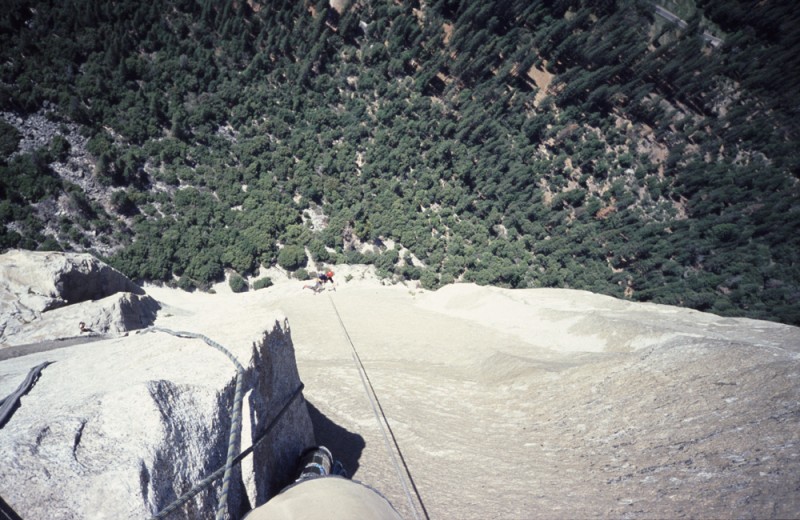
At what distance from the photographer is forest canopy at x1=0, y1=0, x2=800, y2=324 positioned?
24391mm

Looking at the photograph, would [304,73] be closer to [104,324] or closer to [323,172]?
[323,172]

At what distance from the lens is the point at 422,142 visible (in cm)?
3819

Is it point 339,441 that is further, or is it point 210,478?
point 339,441

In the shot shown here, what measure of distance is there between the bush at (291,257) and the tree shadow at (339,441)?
20428 mm

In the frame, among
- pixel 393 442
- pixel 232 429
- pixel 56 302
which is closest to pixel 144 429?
pixel 232 429

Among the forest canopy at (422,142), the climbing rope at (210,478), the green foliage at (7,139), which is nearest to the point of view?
the climbing rope at (210,478)

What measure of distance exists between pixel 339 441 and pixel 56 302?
38.2ft

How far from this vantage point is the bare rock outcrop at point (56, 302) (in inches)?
392

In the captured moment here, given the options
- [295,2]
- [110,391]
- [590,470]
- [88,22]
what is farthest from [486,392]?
[295,2]

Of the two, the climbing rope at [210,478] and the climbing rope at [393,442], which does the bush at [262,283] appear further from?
the climbing rope at [210,478]

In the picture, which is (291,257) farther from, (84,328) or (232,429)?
(232,429)

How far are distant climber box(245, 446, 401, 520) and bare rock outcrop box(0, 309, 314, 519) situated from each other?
700 mm

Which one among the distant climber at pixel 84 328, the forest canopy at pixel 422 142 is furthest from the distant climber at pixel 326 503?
the forest canopy at pixel 422 142

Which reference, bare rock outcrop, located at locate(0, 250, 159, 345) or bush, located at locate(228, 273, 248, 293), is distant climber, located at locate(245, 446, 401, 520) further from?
bush, located at locate(228, 273, 248, 293)
